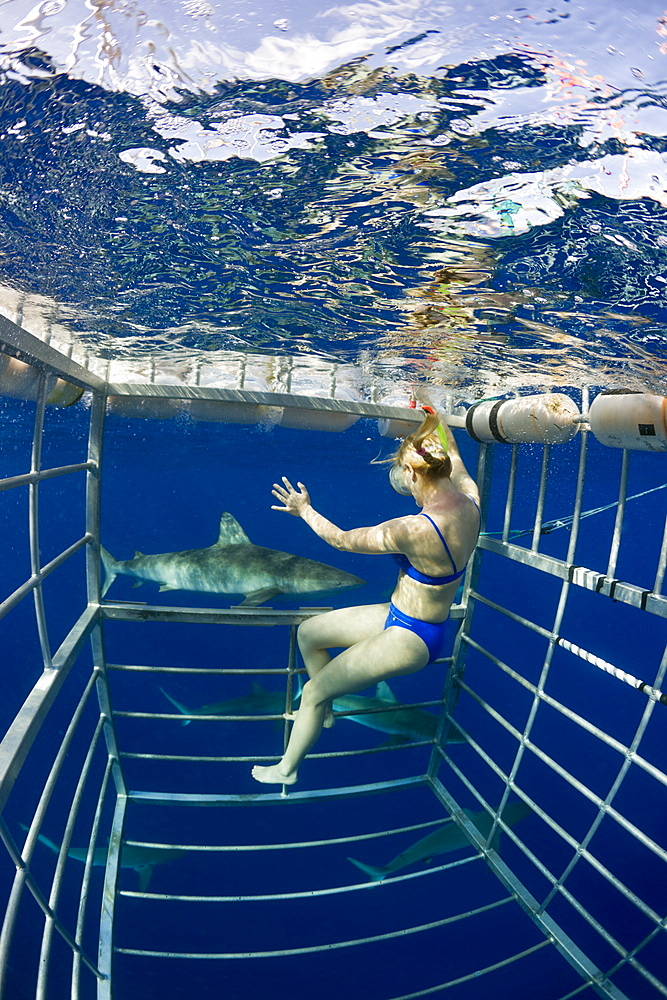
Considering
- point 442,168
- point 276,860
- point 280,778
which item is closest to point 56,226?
point 442,168

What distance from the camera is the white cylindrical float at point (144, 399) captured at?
5.46 m

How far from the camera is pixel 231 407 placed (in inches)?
258

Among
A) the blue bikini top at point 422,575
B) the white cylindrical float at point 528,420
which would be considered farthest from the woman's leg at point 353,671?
the white cylindrical float at point 528,420

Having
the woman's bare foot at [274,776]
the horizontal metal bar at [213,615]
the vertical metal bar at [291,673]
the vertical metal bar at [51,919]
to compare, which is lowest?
the woman's bare foot at [274,776]

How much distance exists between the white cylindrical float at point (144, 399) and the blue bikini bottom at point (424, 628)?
108 inches

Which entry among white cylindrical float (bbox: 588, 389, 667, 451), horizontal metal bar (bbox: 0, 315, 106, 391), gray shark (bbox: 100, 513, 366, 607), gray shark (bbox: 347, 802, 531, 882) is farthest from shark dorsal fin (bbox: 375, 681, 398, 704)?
horizontal metal bar (bbox: 0, 315, 106, 391)

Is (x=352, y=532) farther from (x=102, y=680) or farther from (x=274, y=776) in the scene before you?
(x=102, y=680)

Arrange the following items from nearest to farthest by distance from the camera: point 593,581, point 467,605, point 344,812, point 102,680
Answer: point 593,581, point 102,680, point 467,605, point 344,812

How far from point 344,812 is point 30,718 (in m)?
24.3

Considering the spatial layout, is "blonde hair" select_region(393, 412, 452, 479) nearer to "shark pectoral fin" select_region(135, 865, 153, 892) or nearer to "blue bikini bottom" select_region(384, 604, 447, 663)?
"blue bikini bottom" select_region(384, 604, 447, 663)

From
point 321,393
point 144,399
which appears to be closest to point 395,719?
point 144,399

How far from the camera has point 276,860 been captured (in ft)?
62.2

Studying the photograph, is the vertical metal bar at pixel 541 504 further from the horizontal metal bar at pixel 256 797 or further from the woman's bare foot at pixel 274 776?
the horizontal metal bar at pixel 256 797

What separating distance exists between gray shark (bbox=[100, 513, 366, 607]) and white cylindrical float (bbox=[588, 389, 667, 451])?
408 centimetres
